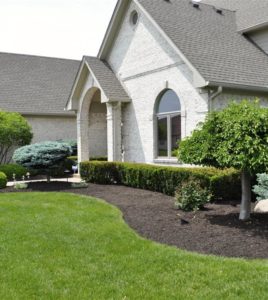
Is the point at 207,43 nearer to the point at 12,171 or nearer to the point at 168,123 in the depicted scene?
the point at 168,123

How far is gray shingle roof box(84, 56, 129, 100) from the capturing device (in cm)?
1664

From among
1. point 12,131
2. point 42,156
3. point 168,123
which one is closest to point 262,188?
point 168,123

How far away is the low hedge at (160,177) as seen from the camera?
10867mm

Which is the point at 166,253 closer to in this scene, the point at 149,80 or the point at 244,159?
the point at 244,159

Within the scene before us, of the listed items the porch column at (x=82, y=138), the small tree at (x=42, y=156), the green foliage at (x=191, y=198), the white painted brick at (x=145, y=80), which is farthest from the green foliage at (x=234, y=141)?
the porch column at (x=82, y=138)

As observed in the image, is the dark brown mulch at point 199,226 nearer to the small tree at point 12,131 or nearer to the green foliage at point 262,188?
the green foliage at point 262,188

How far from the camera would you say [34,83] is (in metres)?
25.4

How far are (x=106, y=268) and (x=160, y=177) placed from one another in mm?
7068

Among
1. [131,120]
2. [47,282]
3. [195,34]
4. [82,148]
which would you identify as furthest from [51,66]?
[47,282]

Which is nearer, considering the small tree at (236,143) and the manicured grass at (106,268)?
the manicured grass at (106,268)

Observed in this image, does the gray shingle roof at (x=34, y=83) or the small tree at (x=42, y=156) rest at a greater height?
the gray shingle roof at (x=34, y=83)

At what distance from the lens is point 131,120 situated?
54.6 feet

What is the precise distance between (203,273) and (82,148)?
46.9ft

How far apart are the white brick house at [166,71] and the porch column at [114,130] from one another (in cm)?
4
